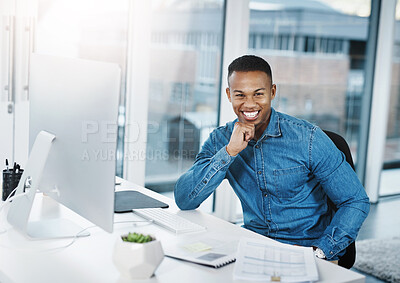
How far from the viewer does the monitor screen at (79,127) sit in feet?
4.36

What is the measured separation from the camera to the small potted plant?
49.3 inches

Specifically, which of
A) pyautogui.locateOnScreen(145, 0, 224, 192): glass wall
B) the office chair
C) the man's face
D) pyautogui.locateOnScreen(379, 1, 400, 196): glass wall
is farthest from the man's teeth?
pyautogui.locateOnScreen(379, 1, 400, 196): glass wall

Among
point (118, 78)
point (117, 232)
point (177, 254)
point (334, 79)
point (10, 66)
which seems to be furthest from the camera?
point (334, 79)

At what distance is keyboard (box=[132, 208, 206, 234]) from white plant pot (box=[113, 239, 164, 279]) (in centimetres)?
36

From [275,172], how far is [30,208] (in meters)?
0.87

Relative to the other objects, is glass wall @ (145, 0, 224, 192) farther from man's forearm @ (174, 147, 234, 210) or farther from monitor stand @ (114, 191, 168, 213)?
man's forearm @ (174, 147, 234, 210)

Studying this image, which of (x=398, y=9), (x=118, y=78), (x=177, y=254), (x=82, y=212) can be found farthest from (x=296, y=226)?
(x=398, y=9)

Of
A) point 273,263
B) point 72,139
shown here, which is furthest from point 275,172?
point 72,139

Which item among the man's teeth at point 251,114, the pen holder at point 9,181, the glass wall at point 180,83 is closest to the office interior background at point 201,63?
the glass wall at point 180,83

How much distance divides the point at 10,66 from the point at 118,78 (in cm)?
187

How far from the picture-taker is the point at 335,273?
1368 millimetres

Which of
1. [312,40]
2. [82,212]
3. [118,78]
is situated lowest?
[82,212]

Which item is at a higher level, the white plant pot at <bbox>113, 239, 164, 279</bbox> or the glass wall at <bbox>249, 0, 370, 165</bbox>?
the glass wall at <bbox>249, 0, 370, 165</bbox>

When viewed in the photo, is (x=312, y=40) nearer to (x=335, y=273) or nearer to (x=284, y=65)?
(x=284, y=65)
